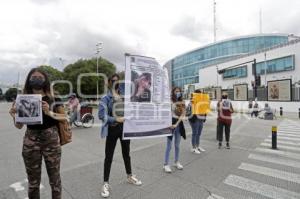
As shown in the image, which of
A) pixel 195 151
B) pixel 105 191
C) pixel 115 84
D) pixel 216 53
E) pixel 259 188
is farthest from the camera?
pixel 216 53

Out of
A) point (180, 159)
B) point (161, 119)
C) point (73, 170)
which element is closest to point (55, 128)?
point (161, 119)

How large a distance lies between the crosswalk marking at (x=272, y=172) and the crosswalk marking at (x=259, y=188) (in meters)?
0.68

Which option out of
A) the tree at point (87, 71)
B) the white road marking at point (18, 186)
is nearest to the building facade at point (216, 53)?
the tree at point (87, 71)

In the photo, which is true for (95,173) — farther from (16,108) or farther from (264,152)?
(264,152)

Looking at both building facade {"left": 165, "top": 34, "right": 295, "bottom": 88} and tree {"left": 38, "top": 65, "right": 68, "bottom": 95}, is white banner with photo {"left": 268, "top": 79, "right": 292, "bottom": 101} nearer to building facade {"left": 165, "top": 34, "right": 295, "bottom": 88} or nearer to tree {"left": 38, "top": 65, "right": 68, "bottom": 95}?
building facade {"left": 165, "top": 34, "right": 295, "bottom": 88}

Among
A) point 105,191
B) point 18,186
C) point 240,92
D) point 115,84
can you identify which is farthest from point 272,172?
point 240,92

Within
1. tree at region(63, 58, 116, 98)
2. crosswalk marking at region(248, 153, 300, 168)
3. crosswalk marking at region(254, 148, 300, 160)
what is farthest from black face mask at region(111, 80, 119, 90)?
tree at region(63, 58, 116, 98)

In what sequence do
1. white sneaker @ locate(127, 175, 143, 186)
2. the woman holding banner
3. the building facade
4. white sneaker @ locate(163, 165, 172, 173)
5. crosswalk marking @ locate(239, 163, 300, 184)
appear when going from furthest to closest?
1. the building facade
2. the woman holding banner
3. white sneaker @ locate(163, 165, 172, 173)
4. crosswalk marking @ locate(239, 163, 300, 184)
5. white sneaker @ locate(127, 175, 143, 186)

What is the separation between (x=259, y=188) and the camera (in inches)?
170

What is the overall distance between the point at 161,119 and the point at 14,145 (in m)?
5.91

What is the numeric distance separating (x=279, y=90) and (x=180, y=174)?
3203cm

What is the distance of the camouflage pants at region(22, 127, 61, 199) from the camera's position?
9.50 ft

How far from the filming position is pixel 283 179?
4.81m

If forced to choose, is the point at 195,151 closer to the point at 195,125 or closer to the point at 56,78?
the point at 195,125
